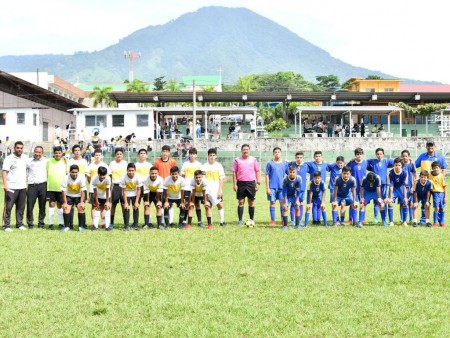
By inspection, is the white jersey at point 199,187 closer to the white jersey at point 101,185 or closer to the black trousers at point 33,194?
Answer: the white jersey at point 101,185

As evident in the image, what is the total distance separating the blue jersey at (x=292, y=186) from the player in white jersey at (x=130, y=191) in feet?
10.8

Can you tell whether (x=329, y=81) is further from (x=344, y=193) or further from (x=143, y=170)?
(x=143, y=170)

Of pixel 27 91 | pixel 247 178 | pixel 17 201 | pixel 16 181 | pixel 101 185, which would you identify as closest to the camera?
pixel 101 185

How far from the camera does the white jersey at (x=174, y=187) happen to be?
13.4 m

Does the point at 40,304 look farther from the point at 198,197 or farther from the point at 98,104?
Result: the point at 98,104

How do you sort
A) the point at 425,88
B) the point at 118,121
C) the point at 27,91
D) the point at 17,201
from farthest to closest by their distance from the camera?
1. the point at 425,88
2. the point at 27,91
3. the point at 118,121
4. the point at 17,201

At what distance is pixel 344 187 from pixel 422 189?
1900 mm

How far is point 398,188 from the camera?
1413cm

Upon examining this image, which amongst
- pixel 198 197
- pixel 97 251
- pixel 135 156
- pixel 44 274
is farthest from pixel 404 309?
pixel 135 156

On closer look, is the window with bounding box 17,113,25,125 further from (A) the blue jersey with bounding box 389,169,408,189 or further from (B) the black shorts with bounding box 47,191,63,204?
(A) the blue jersey with bounding box 389,169,408,189

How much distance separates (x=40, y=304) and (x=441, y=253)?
633cm

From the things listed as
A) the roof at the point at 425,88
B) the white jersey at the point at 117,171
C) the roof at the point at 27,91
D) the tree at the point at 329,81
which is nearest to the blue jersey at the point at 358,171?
the white jersey at the point at 117,171

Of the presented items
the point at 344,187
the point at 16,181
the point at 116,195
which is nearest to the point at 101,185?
the point at 116,195

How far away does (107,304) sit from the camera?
6785 mm
